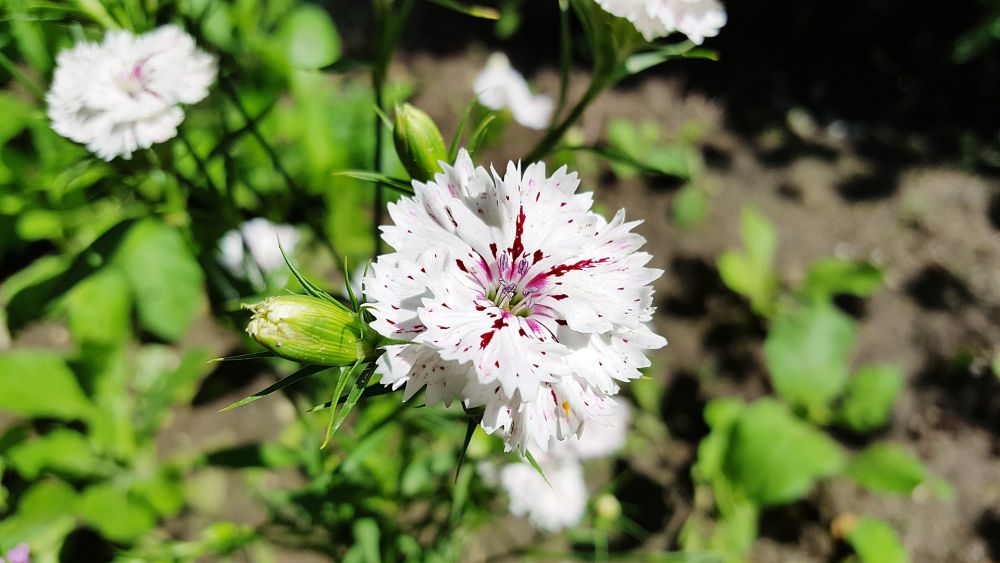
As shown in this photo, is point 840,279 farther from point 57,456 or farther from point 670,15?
point 57,456

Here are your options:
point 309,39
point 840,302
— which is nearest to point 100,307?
point 309,39

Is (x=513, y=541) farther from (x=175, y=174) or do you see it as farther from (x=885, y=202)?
(x=885, y=202)

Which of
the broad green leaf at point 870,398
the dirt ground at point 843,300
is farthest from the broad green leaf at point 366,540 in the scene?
the broad green leaf at point 870,398

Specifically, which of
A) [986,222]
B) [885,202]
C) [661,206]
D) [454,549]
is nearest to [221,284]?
[454,549]

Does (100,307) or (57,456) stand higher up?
(100,307)

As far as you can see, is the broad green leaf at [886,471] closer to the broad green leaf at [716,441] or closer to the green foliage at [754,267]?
the broad green leaf at [716,441]

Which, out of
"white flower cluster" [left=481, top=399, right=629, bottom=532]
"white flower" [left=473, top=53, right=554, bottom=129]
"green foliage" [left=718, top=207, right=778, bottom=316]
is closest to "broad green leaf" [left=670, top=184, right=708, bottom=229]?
"green foliage" [left=718, top=207, right=778, bottom=316]
